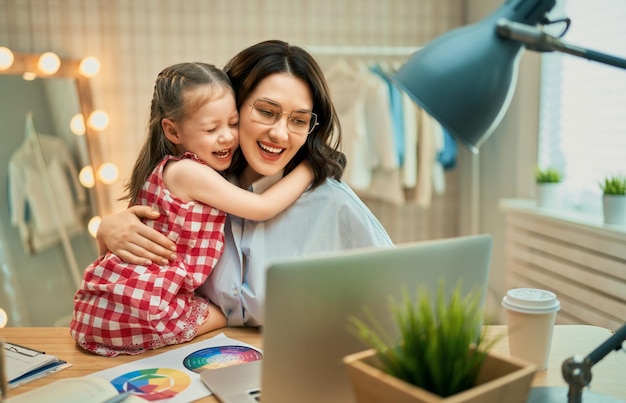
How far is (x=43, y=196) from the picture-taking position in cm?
331

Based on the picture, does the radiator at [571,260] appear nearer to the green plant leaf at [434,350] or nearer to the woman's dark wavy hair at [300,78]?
the woman's dark wavy hair at [300,78]

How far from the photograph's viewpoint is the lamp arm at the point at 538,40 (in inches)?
28.1

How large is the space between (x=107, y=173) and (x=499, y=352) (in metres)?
2.87

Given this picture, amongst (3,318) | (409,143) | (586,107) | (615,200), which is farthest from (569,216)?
(3,318)

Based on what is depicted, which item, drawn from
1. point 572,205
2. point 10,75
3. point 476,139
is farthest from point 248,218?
point 10,75

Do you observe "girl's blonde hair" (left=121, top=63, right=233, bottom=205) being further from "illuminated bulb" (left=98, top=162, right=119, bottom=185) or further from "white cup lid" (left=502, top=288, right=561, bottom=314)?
"illuminated bulb" (left=98, top=162, right=119, bottom=185)

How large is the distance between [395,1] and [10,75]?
235 cm

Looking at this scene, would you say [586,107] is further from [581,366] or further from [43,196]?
[43,196]

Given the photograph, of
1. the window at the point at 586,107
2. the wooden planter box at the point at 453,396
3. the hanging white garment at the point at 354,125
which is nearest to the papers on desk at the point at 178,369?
the wooden planter box at the point at 453,396

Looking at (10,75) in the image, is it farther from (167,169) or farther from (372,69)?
(167,169)

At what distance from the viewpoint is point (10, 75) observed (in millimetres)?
3289

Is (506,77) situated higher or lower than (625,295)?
higher

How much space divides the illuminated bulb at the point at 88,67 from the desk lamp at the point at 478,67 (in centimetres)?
311

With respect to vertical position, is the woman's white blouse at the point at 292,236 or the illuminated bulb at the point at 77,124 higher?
the illuminated bulb at the point at 77,124
